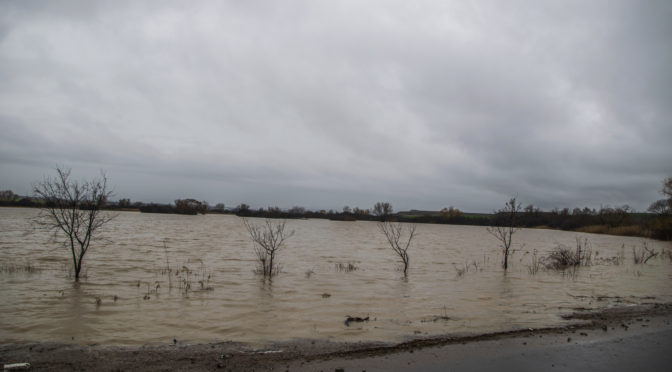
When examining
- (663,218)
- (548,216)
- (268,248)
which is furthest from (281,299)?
(548,216)

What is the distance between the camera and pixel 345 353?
6625 millimetres

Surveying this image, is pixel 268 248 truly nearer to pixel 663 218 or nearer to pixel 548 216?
pixel 663 218

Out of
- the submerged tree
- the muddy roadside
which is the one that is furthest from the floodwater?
the submerged tree

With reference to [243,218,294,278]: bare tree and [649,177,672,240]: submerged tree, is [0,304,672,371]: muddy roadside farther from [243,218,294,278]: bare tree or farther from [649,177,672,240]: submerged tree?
[649,177,672,240]: submerged tree

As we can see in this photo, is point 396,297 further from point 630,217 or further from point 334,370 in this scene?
point 630,217

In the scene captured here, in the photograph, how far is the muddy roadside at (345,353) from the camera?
5.99 m

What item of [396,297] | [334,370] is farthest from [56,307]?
[396,297]

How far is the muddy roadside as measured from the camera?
5.99m

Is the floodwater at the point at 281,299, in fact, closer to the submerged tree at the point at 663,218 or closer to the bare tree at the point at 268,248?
the bare tree at the point at 268,248

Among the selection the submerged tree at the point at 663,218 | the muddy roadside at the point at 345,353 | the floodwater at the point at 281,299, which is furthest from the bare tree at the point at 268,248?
the submerged tree at the point at 663,218

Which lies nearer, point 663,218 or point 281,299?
point 281,299

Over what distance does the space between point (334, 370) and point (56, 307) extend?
30.0 ft

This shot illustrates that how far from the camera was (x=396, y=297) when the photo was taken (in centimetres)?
1288

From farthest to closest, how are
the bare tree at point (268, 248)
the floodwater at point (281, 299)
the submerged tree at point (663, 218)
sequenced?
the submerged tree at point (663, 218) → the bare tree at point (268, 248) → the floodwater at point (281, 299)
